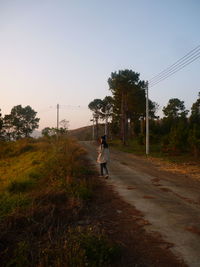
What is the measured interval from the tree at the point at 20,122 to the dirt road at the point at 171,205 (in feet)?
214

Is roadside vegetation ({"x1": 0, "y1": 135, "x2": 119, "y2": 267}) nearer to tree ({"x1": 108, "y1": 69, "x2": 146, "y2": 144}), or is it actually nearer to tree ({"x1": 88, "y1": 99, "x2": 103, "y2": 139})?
tree ({"x1": 108, "y1": 69, "x2": 146, "y2": 144})

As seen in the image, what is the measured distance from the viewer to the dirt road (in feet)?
15.5

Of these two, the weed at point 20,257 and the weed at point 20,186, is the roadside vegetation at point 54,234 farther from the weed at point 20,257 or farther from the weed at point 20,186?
the weed at point 20,186

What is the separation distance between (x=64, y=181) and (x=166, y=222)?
14.4 ft

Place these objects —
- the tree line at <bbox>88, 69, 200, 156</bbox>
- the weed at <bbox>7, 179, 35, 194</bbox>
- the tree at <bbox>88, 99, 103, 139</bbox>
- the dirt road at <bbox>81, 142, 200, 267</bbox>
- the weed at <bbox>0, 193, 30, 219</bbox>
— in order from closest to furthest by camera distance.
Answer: the dirt road at <bbox>81, 142, 200, 267</bbox> → the weed at <bbox>0, 193, 30, 219</bbox> → the weed at <bbox>7, 179, 35, 194</bbox> → the tree line at <bbox>88, 69, 200, 156</bbox> → the tree at <bbox>88, 99, 103, 139</bbox>

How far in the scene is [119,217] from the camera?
632 centimetres

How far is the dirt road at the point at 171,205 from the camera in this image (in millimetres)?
4738

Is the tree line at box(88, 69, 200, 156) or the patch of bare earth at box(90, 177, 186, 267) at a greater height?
the tree line at box(88, 69, 200, 156)

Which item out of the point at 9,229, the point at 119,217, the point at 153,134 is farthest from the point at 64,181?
the point at 153,134

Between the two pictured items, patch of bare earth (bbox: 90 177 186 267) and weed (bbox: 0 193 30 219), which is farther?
weed (bbox: 0 193 30 219)

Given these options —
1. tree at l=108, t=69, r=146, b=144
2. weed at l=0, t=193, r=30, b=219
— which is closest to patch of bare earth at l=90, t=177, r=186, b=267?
weed at l=0, t=193, r=30, b=219

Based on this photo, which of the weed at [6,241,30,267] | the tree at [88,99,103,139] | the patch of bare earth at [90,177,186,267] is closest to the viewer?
the weed at [6,241,30,267]

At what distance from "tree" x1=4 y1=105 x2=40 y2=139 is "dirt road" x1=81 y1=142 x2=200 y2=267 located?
214ft

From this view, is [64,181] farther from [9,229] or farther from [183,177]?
[183,177]
